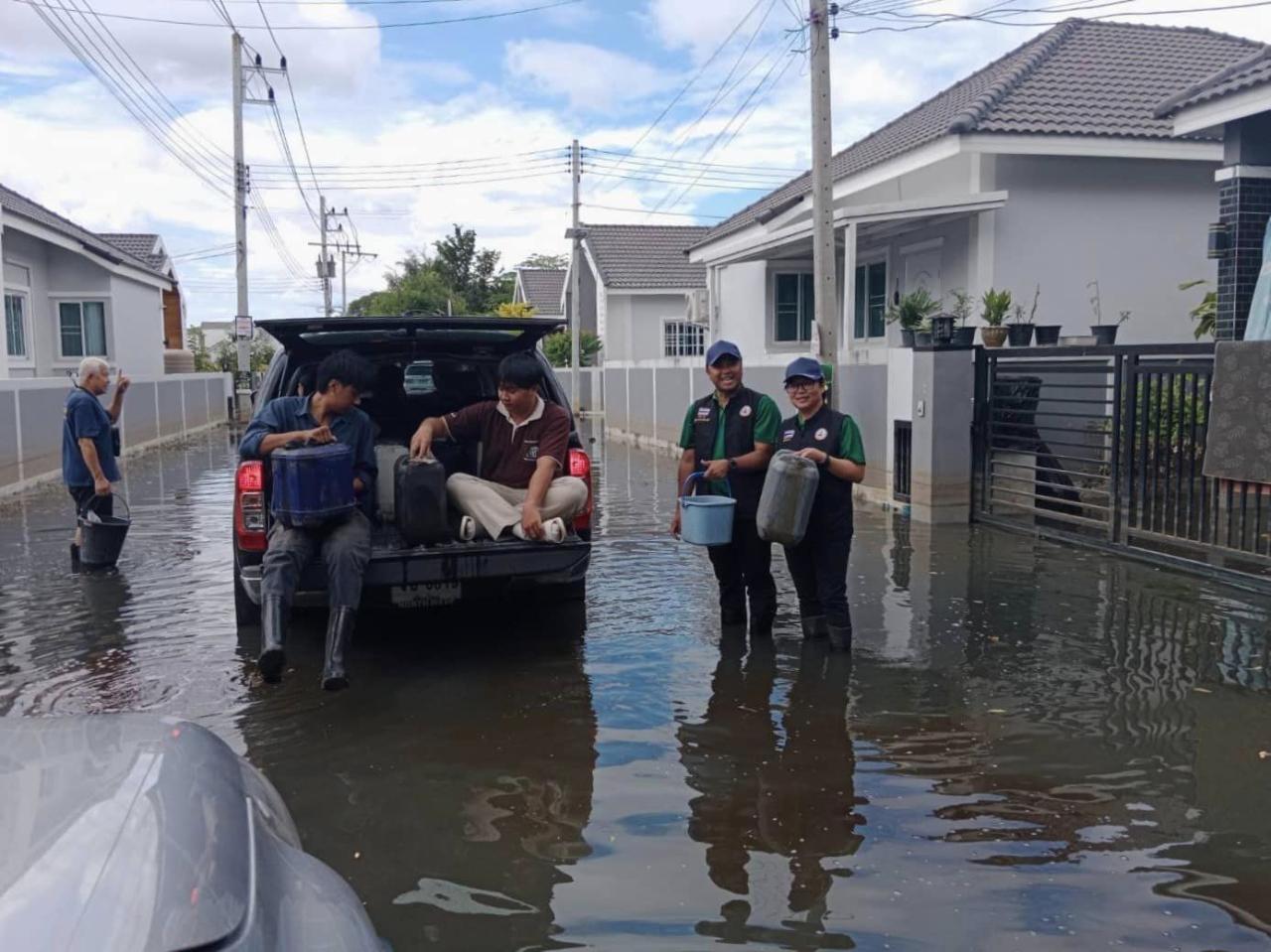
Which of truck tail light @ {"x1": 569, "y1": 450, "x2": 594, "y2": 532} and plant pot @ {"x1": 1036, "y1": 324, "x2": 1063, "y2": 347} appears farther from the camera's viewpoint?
plant pot @ {"x1": 1036, "y1": 324, "x2": 1063, "y2": 347}

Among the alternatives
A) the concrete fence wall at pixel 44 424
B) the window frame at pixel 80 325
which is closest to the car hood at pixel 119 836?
the concrete fence wall at pixel 44 424

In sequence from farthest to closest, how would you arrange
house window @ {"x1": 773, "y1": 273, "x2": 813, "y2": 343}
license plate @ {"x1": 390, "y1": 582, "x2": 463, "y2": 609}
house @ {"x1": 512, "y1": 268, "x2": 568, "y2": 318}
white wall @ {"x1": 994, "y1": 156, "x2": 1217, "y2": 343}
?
1. house @ {"x1": 512, "y1": 268, "x2": 568, "y2": 318}
2. house window @ {"x1": 773, "y1": 273, "x2": 813, "y2": 343}
3. white wall @ {"x1": 994, "y1": 156, "x2": 1217, "y2": 343}
4. license plate @ {"x1": 390, "y1": 582, "x2": 463, "y2": 609}

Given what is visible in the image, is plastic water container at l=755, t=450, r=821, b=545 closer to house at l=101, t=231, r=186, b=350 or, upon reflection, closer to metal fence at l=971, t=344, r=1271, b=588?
metal fence at l=971, t=344, r=1271, b=588

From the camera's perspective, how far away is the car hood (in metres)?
1.67

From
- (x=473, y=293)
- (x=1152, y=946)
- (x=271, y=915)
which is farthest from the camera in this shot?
(x=473, y=293)

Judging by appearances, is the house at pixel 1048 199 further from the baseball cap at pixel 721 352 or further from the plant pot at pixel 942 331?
Answer: the baseball cap at pixel 721 352

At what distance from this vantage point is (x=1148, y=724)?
5.25m

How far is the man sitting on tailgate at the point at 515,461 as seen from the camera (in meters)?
6.08

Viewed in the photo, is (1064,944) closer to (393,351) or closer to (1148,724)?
(1148,724)

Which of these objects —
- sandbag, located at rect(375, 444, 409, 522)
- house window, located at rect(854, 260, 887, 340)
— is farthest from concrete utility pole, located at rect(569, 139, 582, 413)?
sandbag, located at rect(375, 444, 409, 522)

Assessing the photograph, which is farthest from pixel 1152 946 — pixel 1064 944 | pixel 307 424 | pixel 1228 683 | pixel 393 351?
pixel 393 351

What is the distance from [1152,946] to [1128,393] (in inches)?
249

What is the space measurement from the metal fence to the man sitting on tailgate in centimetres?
475

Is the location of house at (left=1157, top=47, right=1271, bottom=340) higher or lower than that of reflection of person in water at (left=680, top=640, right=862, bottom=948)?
higher
